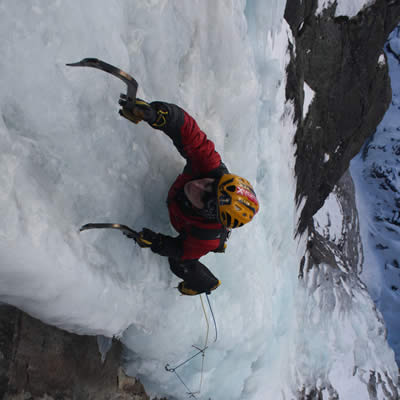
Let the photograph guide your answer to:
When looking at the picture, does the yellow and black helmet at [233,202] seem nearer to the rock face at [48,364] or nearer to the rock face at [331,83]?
the rock face at [48,364]

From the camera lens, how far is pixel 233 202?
5.76 feet

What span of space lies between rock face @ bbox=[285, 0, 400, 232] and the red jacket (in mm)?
2901

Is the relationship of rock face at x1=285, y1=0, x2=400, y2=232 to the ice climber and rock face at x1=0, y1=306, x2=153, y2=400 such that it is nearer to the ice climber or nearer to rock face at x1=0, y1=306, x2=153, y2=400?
the ice climber

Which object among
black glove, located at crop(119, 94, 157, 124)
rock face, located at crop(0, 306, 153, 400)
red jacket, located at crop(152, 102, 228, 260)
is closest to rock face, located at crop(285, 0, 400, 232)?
red jacket, located at crop(152, 102, 228, 260)

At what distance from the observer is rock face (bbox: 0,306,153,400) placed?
165 cm

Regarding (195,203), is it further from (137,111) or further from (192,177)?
(137,111)

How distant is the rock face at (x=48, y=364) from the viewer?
1.65 m

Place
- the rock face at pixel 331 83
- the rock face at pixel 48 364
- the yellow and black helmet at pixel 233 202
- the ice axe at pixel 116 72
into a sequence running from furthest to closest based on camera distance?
the rock face at pixel 331 83 → the yellow and black helmet at pixel 233 202 → the rock face at pixel 48 364 → the ice axe at pixel 116 72

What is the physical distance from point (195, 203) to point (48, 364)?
1.26m

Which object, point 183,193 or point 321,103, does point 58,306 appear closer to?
point 183,193

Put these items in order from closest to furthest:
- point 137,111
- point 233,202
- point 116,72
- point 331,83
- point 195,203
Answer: point 116,72 → point 137,111 → point 233,202 → point 195,203 → point 331,83

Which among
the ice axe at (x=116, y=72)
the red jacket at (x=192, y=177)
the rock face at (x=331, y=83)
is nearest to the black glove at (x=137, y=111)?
the ice axe at (x=116, y=72)

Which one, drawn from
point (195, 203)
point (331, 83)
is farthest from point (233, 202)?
point (331, 83)

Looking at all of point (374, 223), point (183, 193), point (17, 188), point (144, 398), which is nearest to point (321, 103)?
point (183, 193)
